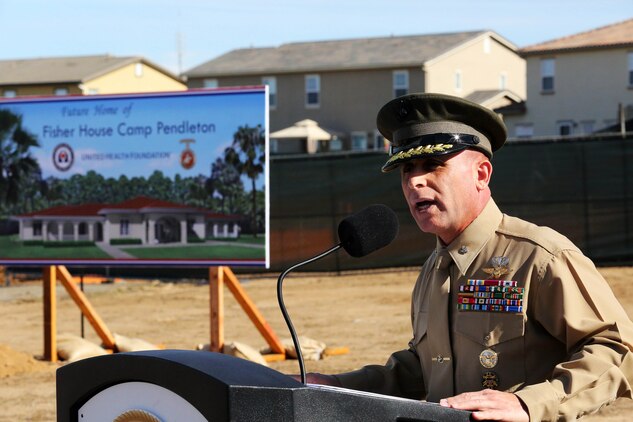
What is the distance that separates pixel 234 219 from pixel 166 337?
2915 millimetres

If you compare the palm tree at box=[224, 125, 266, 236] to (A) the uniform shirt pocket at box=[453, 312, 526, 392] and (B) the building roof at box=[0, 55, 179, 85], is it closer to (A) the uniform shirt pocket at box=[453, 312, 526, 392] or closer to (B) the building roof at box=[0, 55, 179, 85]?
(A) the uniform shirt pocket at box=[453, 312, 526, 392]

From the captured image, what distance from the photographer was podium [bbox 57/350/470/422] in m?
2.19

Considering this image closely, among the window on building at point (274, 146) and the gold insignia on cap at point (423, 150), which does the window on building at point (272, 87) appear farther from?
the gold insignia on cap at point (423, 150)

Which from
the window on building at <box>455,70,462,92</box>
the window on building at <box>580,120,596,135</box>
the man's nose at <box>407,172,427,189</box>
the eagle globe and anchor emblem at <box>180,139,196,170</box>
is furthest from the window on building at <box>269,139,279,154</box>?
the man's nose at <box>407,172,427,189</box>

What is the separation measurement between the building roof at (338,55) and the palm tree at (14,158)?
41241mm

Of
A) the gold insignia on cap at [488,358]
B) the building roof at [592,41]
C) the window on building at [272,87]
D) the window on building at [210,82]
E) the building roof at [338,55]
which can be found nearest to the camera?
the gold insignia on cap at [488,358]

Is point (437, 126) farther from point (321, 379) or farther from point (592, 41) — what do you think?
point (592, 41)

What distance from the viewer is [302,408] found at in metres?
2.21

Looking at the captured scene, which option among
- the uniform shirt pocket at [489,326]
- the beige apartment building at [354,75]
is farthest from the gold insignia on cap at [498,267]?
the beige apartment building at [354,75]

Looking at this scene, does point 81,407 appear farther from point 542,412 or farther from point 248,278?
point 248,278

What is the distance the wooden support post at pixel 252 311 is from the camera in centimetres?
1103

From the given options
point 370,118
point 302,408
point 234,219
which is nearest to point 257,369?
point 302,408

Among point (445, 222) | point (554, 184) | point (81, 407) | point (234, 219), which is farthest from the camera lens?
point (554, 184)

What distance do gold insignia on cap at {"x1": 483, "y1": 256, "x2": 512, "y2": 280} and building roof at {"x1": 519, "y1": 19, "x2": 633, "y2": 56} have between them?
47.6 m
